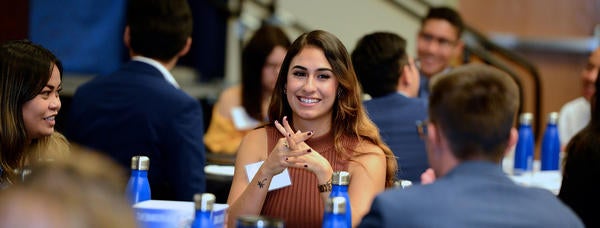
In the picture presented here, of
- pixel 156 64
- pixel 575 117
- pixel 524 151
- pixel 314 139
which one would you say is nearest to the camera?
pixel 314 139

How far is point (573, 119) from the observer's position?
19.7ft

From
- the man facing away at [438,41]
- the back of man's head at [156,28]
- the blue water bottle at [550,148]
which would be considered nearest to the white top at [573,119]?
the man facing away at [438,41]

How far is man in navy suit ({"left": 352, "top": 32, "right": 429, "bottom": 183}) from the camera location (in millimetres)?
4309

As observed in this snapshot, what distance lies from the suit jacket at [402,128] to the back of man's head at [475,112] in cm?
204

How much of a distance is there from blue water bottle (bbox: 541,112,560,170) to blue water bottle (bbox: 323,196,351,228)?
110 inches

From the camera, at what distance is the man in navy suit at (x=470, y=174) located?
6.91ft

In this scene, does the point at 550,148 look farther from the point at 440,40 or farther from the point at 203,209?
the point at 203,209

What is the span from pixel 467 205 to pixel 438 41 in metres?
4.16

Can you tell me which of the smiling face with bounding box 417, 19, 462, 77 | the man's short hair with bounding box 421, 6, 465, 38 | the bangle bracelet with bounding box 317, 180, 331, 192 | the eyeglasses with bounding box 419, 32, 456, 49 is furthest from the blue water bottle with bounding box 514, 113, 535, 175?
the bangle bracelet with bounding box 317, 180, 331, 192

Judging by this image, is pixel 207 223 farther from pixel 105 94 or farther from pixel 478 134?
pixel 105 94

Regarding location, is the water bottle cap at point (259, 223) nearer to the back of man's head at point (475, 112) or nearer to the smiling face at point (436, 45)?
the back of man's head at point (475, 112)

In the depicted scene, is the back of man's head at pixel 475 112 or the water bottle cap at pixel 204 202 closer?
the back of man's head at pixel 475 112

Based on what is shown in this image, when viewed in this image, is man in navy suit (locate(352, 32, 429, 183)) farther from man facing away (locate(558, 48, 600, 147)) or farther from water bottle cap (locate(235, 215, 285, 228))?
water bottle cap (locate(235, 215, 285, 228))

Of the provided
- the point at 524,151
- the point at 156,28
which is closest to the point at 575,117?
the point at 524,151
